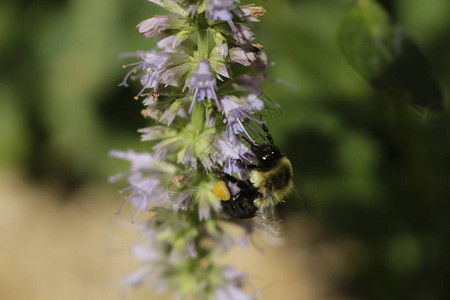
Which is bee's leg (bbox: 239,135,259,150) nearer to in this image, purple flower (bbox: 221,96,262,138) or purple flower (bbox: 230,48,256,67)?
purple flower (bbox: 221,96,262,138)

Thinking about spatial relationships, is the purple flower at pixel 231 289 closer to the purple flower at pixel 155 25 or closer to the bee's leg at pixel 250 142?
the bee's leg at pixel 250 142

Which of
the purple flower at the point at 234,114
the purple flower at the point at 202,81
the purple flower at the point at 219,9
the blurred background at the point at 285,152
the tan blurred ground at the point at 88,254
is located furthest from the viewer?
the tan blurred ground at the point at 88,254

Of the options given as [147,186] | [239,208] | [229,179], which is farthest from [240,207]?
[147,186]

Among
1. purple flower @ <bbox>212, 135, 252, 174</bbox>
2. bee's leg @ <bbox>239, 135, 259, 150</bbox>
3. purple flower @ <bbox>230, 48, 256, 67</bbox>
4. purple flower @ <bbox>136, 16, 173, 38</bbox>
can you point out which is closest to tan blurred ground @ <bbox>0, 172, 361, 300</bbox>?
bee's leg @ <bbox>239, 135, 259, 150</bbox>

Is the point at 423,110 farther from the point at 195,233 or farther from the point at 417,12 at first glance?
the point at 417,12

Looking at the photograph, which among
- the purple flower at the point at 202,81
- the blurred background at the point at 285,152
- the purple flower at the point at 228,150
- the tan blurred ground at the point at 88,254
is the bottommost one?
the tan blurred ground at the point at 88,254

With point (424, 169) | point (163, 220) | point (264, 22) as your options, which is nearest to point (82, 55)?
point (264, 22)

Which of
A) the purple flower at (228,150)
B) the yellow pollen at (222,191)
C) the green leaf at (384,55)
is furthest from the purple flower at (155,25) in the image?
the green leaf at (384,55)

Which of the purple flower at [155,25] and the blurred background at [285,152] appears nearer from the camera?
the purple flower at [155,25]
